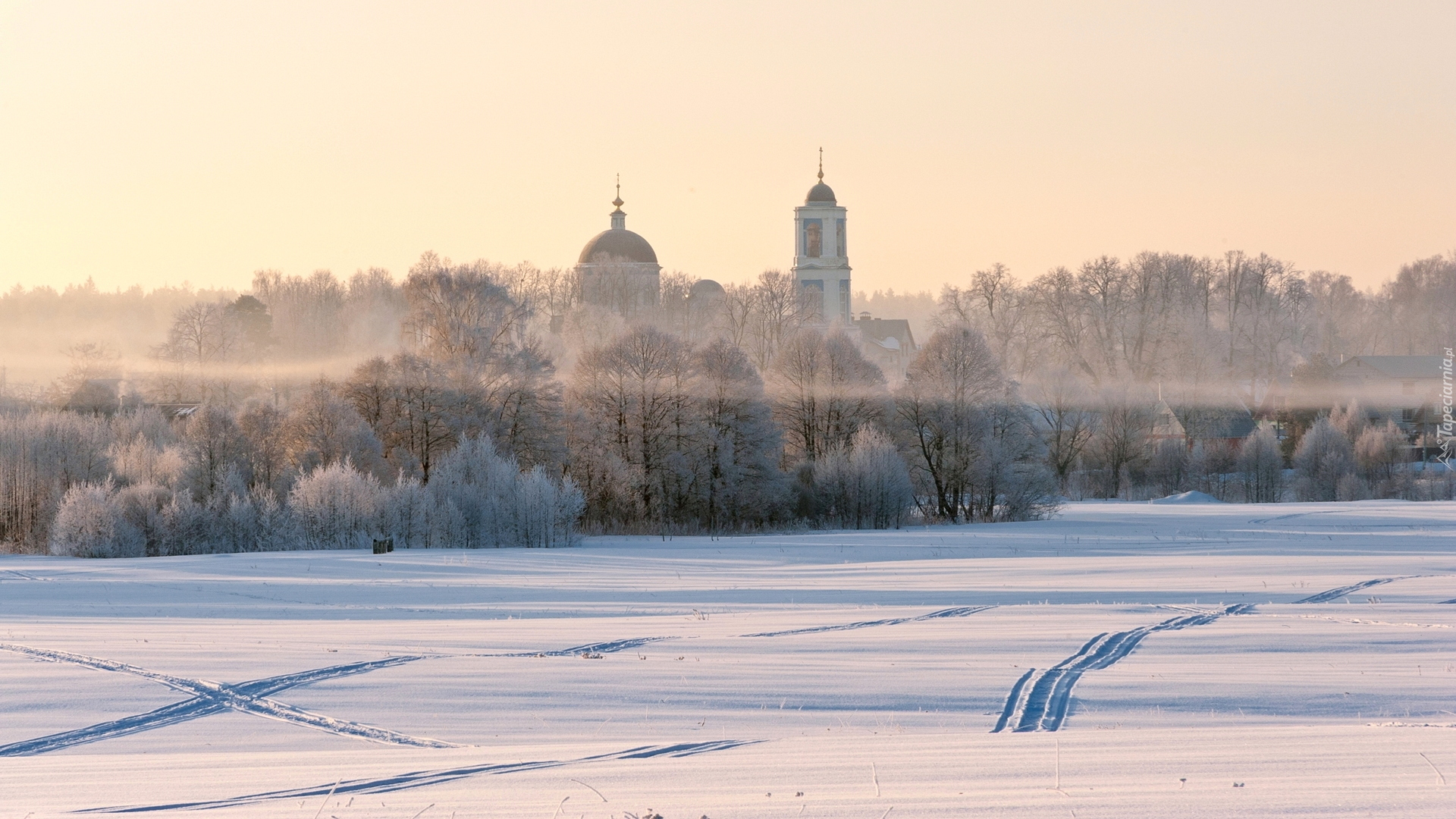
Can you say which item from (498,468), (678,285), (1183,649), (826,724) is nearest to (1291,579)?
(1183,649)

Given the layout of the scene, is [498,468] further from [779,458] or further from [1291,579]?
[1291,579]

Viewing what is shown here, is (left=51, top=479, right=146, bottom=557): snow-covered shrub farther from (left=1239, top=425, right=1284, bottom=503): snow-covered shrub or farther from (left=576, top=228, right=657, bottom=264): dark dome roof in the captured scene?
(left=576, top=228, right=657, bottom=264): dark dome roof

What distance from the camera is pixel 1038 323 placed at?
9512cm

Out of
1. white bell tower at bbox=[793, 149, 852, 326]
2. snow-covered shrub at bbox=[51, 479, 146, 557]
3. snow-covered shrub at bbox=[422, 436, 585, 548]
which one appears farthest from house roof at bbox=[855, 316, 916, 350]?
snow-covered shrub at bbox=[51, 479, 146, 557]

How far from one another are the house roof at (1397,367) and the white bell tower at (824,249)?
40.0 metres

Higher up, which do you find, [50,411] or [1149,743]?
[50,411]

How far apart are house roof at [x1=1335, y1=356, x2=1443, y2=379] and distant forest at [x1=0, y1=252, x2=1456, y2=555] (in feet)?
9.03

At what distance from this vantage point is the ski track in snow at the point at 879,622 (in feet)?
60.5

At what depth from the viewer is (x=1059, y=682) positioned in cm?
1392

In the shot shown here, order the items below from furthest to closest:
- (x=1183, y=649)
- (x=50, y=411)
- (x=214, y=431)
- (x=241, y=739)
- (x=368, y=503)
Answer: (x=50, y=411), (x=214, y=431), (x=368, y=503), (x=1183, y=649), (x=241, y=739)

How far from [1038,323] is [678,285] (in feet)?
95.1

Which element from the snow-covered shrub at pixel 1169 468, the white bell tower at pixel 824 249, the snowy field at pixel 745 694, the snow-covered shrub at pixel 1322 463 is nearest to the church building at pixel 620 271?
the white bell tower at pixel 824 249

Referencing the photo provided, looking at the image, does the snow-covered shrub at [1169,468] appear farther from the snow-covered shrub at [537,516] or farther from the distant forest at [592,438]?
the snow-covered shrub at [537,516]

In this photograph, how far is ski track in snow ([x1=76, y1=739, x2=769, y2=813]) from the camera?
8.34m
